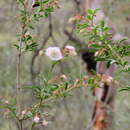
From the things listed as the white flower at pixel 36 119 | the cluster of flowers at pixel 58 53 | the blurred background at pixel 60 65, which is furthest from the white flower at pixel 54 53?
the blurred background at pixel 60 65

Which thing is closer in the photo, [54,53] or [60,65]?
[54,53]

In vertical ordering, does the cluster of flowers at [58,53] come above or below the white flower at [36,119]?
above

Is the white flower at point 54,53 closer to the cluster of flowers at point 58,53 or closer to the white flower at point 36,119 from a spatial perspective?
the cluster of flowers at point 58,53

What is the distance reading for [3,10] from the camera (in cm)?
503

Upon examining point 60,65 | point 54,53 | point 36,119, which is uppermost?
point 54,53

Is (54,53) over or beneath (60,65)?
over

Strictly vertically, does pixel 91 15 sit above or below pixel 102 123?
above

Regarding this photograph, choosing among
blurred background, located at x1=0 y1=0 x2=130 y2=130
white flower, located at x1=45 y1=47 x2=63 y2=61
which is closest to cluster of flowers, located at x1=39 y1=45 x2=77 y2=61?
white flower, located at x1=45 y1=47 x2=63 y2=61

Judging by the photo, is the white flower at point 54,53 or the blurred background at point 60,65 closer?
the white flower at point 54,53

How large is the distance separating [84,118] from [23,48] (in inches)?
216

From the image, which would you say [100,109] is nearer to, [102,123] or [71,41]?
[102,123]

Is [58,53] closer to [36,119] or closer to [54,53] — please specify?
[54,53]

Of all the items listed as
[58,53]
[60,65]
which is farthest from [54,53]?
[60,65]

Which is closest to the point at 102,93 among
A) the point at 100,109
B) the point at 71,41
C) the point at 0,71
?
the point at 100,109
